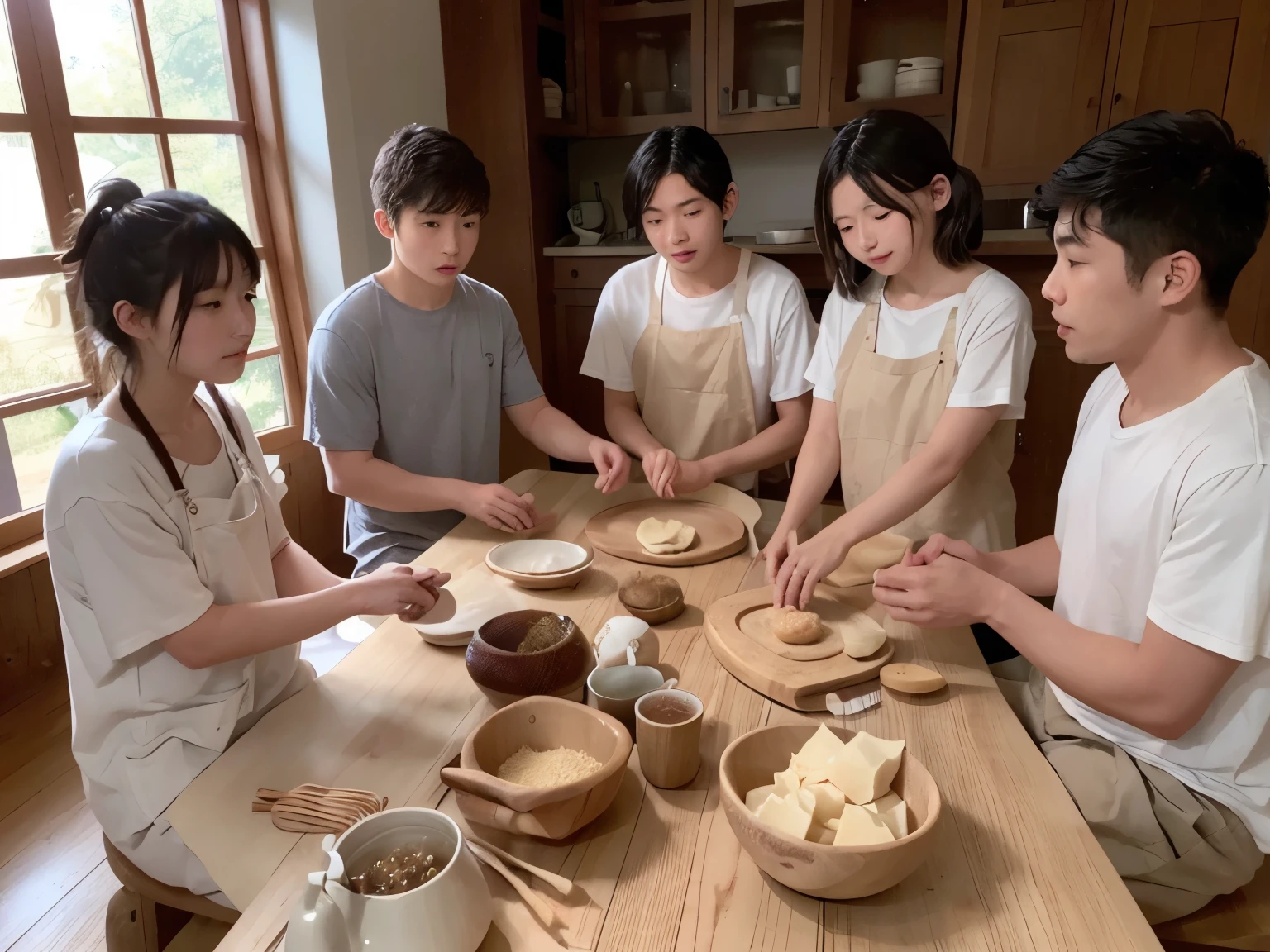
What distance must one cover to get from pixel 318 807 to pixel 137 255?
2.31 feet

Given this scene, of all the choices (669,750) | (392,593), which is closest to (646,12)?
(392,593)

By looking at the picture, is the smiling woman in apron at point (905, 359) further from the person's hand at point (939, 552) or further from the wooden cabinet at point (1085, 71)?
the wooden cabinet at point (1085, 71)

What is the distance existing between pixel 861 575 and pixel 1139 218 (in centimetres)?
60

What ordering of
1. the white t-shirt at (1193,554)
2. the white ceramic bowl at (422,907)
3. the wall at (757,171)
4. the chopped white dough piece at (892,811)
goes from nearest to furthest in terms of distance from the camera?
the white ceramic bowl at (422,907)
the chopped white dough piece at (892,811)
the white t-shirt at (1193,554)
the wall at (757,171)

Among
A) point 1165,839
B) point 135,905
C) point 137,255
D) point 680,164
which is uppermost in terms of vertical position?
point 680,164

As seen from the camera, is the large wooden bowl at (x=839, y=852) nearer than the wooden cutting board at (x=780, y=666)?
Yes

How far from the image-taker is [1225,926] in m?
0.97

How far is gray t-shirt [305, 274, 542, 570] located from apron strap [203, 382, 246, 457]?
0.44m

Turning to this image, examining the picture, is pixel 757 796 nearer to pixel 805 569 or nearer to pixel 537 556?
pixel 805 569

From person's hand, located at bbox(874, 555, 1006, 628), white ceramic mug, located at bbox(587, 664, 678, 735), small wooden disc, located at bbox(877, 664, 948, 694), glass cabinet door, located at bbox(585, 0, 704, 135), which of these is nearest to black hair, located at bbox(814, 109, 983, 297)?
person's hand, located at bbox(874, 555, 1006, 628)

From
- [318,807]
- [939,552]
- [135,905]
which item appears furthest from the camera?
[939,552]

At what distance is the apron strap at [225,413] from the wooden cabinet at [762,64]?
257cm

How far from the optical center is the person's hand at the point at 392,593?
1.09 m

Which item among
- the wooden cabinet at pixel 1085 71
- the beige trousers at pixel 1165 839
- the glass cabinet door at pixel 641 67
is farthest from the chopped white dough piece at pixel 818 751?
the glass cabinet door at pixel 641 67
